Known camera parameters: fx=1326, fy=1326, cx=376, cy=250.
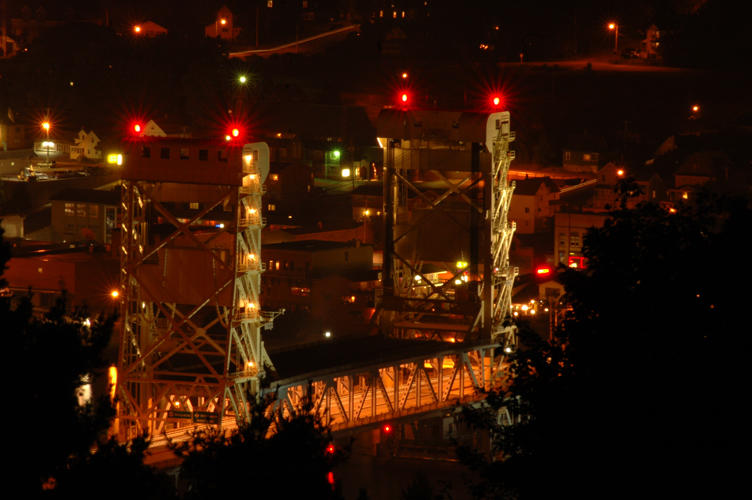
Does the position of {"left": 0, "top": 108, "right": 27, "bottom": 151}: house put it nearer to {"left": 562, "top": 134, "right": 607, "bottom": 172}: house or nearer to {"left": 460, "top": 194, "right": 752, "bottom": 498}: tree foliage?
{"left": 562, "top": 134, "right": 607, "bottom": 172}: house

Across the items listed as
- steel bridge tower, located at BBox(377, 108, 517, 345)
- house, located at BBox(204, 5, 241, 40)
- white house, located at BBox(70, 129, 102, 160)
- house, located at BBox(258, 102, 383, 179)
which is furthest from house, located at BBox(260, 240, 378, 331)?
house, located at BBox(204, 5, 241, 40)

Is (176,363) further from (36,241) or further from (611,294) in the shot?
(36,241)

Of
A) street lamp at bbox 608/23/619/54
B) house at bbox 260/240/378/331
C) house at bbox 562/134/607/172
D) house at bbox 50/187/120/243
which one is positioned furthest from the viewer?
street lamp at bbox 608/23/619/54

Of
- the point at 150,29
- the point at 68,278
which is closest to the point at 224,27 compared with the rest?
the point at 150,29

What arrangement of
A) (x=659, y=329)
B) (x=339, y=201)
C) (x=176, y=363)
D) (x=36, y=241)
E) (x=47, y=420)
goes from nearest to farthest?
(x=659, y=329) → (x=47, y=420) → (x=176, y=363) → (x=36, y=241) → (x=339, y=201)

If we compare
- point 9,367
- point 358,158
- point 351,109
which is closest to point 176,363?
point 9,367

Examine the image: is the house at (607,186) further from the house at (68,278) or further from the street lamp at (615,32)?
the street lamp at (615,32)
